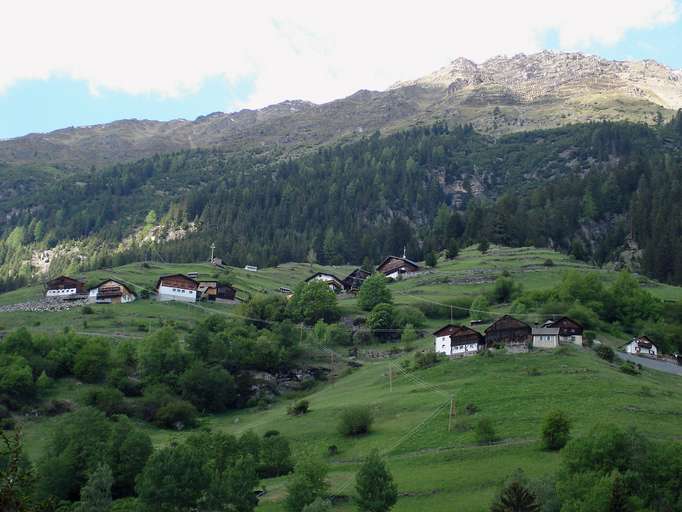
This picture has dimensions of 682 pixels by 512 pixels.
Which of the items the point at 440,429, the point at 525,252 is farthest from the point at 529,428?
the point at 525,252

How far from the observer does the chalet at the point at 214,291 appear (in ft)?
488

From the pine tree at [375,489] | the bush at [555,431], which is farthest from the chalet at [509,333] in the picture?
the pine tree at [375,489]

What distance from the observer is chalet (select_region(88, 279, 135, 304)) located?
141000 millimetres

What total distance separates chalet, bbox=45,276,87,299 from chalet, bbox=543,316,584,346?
85.9m

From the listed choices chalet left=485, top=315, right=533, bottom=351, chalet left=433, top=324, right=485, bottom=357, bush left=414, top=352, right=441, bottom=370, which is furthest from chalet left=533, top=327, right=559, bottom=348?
bush left=414, top=352, right=441, bottom=370

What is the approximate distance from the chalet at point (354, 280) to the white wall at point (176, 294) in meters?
31.3

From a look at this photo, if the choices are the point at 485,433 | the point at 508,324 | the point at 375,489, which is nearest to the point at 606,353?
the point at 508,324

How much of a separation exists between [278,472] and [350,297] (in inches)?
3320

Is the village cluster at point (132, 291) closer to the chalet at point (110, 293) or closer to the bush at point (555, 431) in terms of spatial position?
the chalet at point (110, 293)

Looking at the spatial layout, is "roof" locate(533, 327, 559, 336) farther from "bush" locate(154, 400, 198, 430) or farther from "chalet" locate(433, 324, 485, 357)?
"bush" locate(154, 400, 198, 430)

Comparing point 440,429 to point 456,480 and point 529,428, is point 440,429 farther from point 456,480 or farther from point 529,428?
point 456,480

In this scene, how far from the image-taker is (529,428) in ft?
219

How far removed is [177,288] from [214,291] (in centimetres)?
724

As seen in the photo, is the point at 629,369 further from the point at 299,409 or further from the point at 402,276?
the point at 402,276
